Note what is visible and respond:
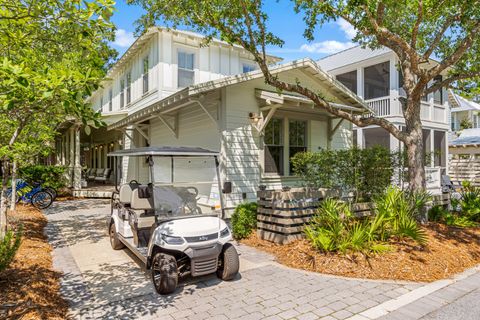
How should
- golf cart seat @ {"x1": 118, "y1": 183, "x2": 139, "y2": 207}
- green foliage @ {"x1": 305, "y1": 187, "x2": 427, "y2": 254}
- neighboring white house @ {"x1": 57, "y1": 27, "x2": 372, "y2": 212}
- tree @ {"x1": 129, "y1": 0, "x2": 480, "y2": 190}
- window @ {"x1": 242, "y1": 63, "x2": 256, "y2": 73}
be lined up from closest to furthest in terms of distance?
1. green foliage @ {"x1": 305, "y1": 187, "x2": 427, "y2": 254}
2. golf cart seat @ {"x1": 118, "y1": 183, "x2": 139, "y2": 207}
3. tree @ {"x1": 129, "y1": 0, "x2": 480, "y2": 190}
4. neighboring white house @ {"x1": 57, "y1": 27, "x2": 372, "y2": 212}
5. window @ {"x1": 242, "y1": 63, "x2": 256, "y2": 73}

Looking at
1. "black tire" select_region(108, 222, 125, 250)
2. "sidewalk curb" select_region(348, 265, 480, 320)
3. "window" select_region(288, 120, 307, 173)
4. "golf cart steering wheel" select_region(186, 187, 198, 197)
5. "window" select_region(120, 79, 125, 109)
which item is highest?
"window" select_region(120, 79, 125, 109)

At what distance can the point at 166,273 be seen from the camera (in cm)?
413

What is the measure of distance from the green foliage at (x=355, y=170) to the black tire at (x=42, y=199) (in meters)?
9.34

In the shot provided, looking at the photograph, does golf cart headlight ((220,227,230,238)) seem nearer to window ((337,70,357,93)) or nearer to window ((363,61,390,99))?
window ((363,61,390,99))

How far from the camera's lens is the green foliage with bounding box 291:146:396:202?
806 cm

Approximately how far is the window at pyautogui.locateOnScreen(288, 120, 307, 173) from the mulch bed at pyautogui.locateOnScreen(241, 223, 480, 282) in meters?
4.01

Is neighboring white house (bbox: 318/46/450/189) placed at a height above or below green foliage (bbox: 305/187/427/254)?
above

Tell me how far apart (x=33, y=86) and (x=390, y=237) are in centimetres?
605

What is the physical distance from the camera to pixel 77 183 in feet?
49.0

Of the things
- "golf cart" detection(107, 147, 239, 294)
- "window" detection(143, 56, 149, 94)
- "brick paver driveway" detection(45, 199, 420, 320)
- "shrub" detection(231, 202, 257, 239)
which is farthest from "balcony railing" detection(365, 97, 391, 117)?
"golf cart" detection(107, 147, 239, 294)

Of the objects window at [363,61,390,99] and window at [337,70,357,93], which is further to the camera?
window at [337,70,357,93]

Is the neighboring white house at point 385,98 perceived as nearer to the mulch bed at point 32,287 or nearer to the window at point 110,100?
the window at point 110,100

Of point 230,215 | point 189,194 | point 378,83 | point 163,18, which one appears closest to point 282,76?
point 163,18

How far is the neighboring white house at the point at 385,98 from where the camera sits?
15.5 metres
